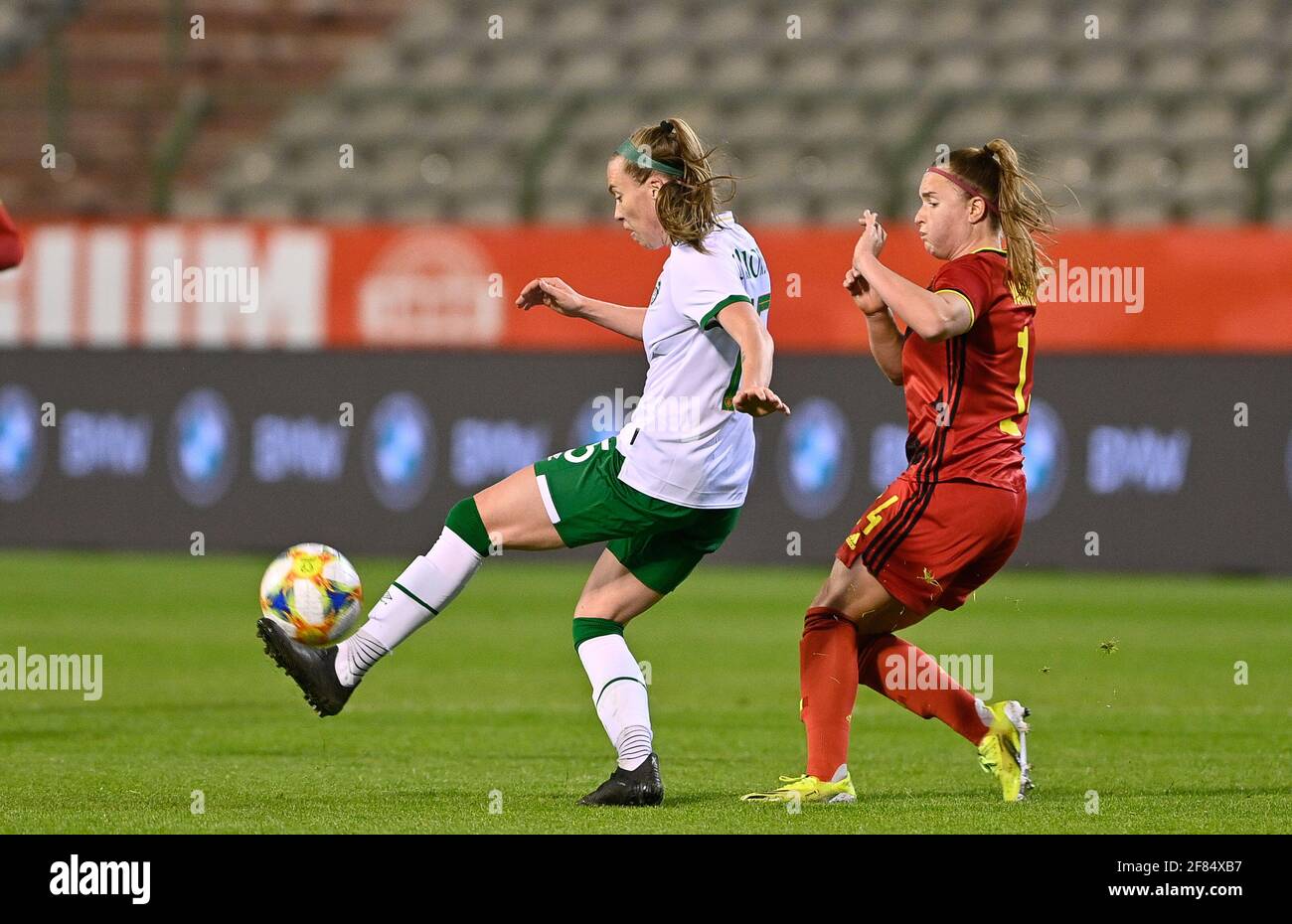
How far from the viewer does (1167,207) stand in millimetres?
18609

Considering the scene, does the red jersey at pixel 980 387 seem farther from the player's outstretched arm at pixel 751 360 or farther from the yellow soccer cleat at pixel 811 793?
the yellow soccer cleat at pixel 811 793

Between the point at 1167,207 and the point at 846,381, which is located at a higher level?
the point at 1167,207

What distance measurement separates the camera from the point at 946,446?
21.1 ft

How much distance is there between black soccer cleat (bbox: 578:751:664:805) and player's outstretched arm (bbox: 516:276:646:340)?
1456mm

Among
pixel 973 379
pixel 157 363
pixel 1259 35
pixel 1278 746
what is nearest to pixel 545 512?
pixel 973 379

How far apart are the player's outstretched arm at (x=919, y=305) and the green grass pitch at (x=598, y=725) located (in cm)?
148

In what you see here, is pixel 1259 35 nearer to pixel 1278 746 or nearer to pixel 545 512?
pixel 1278 746

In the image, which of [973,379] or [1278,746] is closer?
[973,379]

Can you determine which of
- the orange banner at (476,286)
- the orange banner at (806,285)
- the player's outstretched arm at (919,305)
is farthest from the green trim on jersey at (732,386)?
the orange banner at (806,285)

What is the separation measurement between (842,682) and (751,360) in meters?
1.17

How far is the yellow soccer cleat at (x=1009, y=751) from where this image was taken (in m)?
6.68

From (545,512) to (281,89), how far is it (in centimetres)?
1561

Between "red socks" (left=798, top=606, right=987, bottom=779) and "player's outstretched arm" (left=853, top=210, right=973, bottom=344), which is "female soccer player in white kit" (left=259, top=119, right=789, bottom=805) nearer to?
"player's outstretched arm" (left=853, top=210, right=973, bottom=344)

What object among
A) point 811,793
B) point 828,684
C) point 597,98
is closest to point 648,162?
point 828,684
